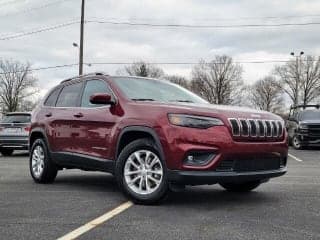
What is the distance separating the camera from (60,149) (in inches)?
335

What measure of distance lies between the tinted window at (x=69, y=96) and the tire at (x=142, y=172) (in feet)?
5.76

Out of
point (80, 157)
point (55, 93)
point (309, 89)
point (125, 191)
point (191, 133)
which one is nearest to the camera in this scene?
point (191, 133)

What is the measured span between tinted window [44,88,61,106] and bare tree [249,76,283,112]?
7650 cm

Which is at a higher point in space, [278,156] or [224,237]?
[278,156]

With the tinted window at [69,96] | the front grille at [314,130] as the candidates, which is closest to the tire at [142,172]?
the tinted window at [69,96]

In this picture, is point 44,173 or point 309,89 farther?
point 309,89

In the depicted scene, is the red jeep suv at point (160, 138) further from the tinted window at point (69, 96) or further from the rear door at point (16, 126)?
the rear door at point (16, 126)

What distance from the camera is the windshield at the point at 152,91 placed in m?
7.50

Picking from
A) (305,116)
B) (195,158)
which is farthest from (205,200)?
(305,116)

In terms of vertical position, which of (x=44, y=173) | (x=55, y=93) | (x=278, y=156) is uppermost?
(x=55, y=93)

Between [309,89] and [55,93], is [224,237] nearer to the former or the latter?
[55,93]

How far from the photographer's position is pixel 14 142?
56.0ft

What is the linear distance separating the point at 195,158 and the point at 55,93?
3587mm

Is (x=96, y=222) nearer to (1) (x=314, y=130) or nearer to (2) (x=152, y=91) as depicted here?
(2) (x=152, y=91)
